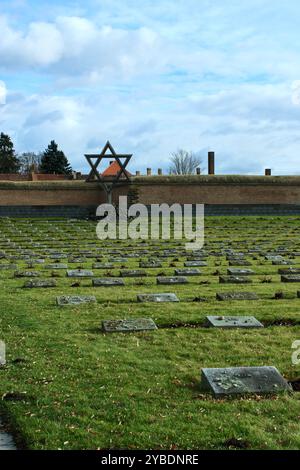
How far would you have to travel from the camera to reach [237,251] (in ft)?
57.1

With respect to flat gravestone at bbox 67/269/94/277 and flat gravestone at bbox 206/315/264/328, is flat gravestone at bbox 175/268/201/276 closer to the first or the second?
flat gravestone at bbox 67/269/94/277

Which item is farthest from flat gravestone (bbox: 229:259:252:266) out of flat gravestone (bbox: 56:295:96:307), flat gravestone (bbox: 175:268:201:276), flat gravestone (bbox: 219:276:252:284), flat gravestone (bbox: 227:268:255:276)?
flat gravestone (bbox: 56:295:96:307)

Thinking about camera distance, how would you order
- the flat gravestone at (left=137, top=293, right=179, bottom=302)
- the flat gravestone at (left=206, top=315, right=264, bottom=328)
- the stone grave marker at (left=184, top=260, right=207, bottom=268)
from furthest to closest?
the stone grave marker at (left=184, top=260, right=207, bottom=268) → the flat gravestone at (left=137, top=293, right=179, bottom=302) → the flat gravestone at (left=206, top=315, right=264, bottom=328)

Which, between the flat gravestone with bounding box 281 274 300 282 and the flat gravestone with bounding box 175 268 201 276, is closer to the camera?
the flat gravestone with bounding box 281 274 300 282

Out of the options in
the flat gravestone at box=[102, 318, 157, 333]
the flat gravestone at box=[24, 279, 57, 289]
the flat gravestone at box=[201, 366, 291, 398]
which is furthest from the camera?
the flat gravestone at box=[24, 279, 57, 289]

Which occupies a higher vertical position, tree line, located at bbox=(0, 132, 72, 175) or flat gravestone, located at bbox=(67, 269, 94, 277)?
tree line, located at bbox=(0, 132, 72, 175)

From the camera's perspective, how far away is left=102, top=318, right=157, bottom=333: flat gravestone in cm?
713

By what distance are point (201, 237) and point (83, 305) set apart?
46.8ft

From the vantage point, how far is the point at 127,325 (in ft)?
23.8

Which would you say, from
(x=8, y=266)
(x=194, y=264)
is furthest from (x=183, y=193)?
(x=8, y=266)

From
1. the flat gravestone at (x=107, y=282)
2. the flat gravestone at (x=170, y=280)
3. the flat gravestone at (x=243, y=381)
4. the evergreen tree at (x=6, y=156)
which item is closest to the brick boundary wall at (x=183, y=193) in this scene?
the flat gravestone at (x=170, y=280)

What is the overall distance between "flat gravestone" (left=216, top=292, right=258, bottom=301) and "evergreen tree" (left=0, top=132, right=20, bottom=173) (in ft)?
211

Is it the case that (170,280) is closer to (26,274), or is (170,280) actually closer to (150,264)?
(150,264)
